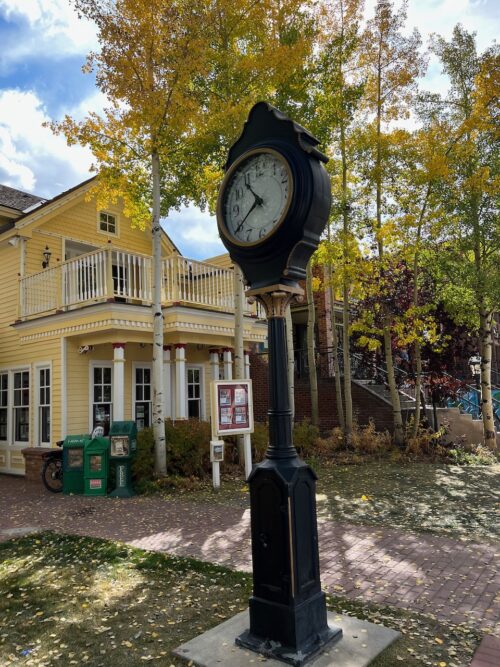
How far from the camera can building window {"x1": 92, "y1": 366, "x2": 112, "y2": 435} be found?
12.1m

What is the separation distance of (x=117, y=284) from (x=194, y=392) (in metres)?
4.40

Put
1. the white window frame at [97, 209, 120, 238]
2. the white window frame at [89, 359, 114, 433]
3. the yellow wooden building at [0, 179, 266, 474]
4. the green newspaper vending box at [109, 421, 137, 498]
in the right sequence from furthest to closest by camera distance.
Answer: the white window frame at [97, 209, 120, 238] < the white window frame at [89, 359, 114, 433] < the yellow wooden building at [0, 179, 266, 474] < the green newspaper vending box at [109, 421, 137, 498]

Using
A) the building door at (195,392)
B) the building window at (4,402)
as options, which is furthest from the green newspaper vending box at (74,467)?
the building door at (195,392)

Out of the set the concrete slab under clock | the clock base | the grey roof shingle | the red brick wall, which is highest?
the grey roof shingle

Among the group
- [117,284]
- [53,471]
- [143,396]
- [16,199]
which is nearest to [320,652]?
[53,471]

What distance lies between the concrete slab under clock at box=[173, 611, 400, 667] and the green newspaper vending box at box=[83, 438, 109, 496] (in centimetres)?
628

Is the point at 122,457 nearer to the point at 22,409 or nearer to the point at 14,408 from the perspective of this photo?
the point at 22,409

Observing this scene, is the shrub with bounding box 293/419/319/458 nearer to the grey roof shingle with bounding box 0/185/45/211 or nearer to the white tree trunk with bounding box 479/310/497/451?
the white tree trunk with bounding box 479/310/497/451

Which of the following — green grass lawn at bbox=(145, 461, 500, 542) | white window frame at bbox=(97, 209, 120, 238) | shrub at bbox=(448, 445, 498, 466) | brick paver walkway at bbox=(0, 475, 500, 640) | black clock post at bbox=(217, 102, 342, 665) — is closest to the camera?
black clock post at bbox=(217, 102, 342, 665)

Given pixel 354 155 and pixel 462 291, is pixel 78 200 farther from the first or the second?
pixel 462 291

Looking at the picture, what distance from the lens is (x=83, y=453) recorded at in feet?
31.9

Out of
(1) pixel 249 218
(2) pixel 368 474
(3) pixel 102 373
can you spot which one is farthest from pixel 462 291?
(1) pixel 249 218

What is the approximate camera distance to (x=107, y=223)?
50.6 feet

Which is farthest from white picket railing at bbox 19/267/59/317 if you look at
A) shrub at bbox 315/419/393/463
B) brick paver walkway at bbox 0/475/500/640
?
shrub at bbox 315/419/393/463
